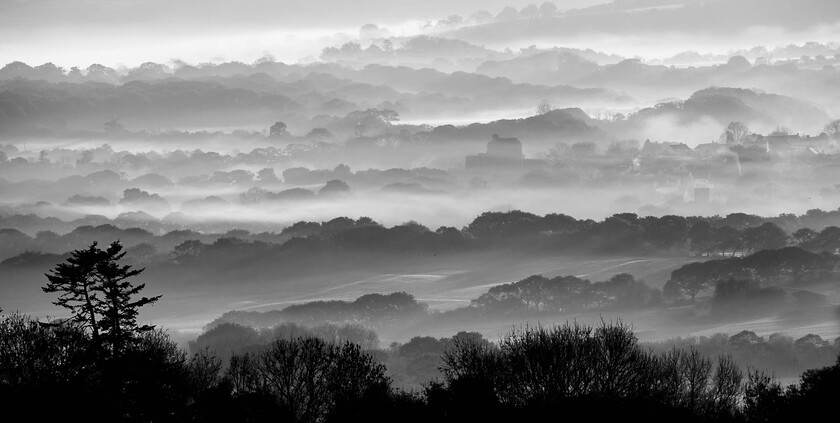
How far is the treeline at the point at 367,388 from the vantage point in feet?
367

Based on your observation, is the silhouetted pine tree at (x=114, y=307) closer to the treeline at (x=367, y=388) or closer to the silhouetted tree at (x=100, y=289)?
the silhouetted tree at (x=100, y=289)

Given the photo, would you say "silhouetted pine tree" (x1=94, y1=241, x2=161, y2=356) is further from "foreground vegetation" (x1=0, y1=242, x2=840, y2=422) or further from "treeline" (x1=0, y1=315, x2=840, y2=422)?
"treeline" (x1=0, y1=315, x2=840, y2=422)

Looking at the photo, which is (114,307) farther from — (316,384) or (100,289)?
(316,384)

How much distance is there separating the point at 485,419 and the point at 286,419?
14.2 metres

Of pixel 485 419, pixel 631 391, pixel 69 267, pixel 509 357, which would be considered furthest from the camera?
pixel 509 357

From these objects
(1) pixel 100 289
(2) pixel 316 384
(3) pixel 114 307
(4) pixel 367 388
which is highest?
(1) pixel 100 289

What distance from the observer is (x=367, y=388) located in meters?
126

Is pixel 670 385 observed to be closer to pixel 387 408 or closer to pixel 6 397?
pixel 387 408

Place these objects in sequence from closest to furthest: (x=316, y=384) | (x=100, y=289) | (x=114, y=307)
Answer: (x=114, y=307)
(x=100, y=289)
(x=316, y=384)

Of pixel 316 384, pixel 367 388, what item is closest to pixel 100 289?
pixel 316 384

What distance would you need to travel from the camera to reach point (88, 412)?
359ft

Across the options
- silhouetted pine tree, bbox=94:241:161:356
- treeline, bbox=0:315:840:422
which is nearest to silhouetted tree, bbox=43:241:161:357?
silhouetted pine tree, bbox=94:241:161:356

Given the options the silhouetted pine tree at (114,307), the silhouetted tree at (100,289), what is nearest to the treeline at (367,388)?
the silhouetted pine tree at (114,307)

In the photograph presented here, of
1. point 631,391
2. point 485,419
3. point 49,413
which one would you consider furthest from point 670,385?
point 49,413
